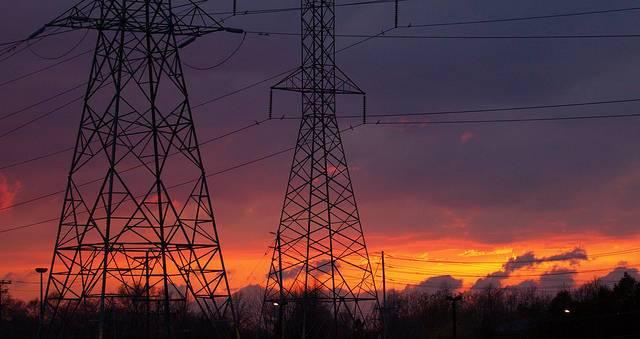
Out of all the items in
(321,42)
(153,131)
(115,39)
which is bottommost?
(153,131)

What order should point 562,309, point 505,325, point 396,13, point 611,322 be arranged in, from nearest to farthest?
1. point 396,13
2. point 611,322
3. point 562,309
4. point 505,325

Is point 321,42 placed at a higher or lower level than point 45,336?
higher

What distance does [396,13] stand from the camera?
5056 centimetres

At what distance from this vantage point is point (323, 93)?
6241 centimetres

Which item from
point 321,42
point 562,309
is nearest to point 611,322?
point 562,309

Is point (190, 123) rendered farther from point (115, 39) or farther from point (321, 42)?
point (321, 42)

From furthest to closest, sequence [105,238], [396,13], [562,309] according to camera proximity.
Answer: [562,309]
[396,13]
[105,238]

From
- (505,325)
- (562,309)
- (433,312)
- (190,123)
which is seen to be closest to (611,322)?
(562,309)

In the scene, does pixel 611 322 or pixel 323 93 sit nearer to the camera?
pixel 323 93

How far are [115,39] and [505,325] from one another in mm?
95823

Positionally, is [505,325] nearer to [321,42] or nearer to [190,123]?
[321,42]

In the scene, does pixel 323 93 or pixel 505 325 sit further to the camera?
pixel 505 325

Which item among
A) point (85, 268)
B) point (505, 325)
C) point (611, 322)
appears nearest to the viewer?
point (85, 268)

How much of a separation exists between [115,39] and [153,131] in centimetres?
487
